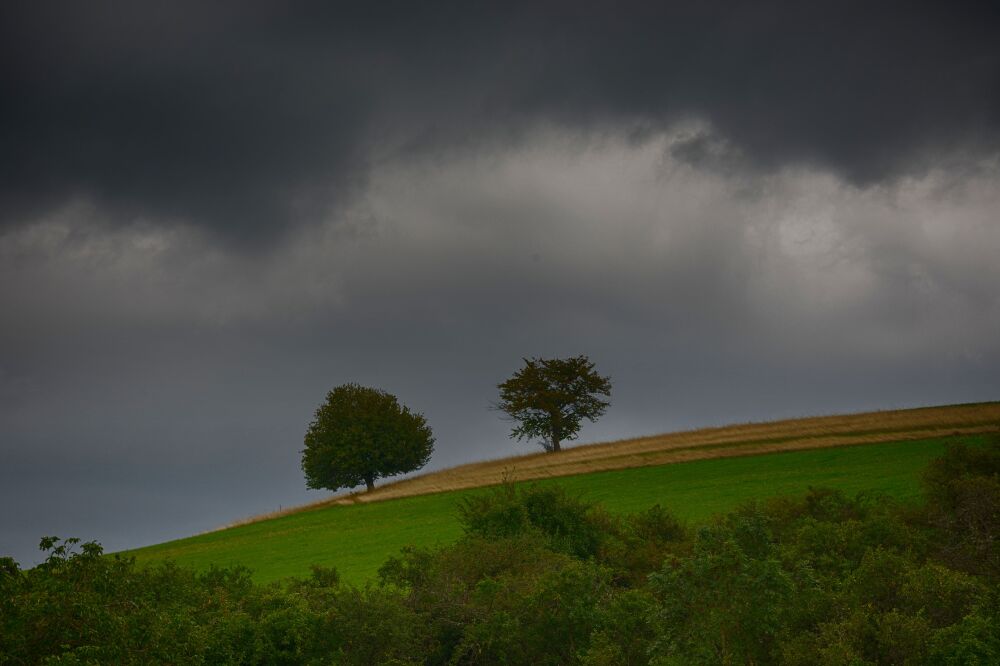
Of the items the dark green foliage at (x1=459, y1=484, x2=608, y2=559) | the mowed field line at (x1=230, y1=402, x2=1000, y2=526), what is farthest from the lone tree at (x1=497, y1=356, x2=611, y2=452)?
the dark green foliage at (x1=459, y1=484, x2=608, y2=559)

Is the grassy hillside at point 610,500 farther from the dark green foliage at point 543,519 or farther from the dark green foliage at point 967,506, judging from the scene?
the dark green foliage at point 967,506

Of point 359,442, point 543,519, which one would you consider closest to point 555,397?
point 359,442

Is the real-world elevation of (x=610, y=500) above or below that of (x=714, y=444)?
below

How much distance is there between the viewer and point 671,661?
1380 cm

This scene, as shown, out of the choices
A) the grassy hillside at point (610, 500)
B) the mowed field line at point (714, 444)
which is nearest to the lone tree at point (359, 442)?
the mowed field line at point (714, 444)

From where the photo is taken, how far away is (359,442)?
83.1 metres

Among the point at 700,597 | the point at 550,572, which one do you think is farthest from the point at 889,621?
the point at 550,572

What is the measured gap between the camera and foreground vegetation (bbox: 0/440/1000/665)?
14086 millimetres

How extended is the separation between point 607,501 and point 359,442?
1388 inches

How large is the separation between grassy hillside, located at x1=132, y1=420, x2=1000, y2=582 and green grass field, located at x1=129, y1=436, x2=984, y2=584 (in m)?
0.07

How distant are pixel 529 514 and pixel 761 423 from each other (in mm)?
54407

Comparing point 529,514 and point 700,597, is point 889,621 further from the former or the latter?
point 529,514

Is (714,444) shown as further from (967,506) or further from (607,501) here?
(967,506)

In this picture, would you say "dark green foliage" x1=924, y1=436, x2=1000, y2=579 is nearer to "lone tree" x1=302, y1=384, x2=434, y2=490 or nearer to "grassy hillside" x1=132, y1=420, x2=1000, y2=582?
"grassy hillside" x1=132, y1=420, x2=1000, y2=582
